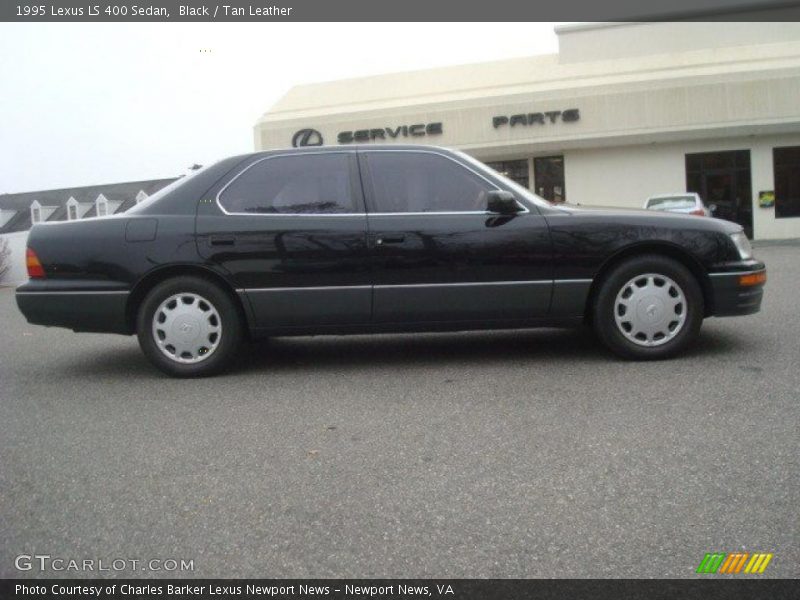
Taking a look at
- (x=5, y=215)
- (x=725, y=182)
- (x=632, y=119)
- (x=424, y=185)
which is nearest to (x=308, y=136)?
(x=632, y=119)

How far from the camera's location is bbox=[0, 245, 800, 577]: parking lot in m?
2.46

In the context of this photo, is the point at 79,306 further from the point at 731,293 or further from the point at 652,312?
the point at 731,293

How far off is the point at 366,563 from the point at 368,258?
2863mm

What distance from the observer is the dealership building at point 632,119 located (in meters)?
23.5

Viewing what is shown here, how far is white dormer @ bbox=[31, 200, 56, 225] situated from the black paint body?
4965cm

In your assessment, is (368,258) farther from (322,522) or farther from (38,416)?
(322,522)

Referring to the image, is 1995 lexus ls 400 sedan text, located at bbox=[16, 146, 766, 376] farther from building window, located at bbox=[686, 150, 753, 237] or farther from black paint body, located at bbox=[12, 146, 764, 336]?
building window, located at bbox=[686, 150, 753, 237]

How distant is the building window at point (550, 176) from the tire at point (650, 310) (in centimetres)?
2167

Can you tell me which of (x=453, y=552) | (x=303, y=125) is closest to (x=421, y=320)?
(x=453, y=552)

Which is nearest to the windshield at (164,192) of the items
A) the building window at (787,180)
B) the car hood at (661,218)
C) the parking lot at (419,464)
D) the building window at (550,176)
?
the parking lot at (419,464)

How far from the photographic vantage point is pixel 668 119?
23938 millimetres
